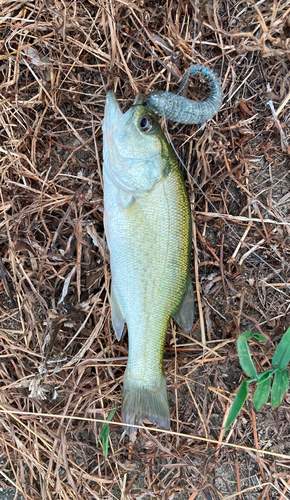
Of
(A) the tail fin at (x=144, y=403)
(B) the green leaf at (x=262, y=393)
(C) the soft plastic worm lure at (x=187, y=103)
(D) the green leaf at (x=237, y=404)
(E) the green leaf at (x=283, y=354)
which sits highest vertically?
(C) the soft plastic worm lure at (x=187, y=103)

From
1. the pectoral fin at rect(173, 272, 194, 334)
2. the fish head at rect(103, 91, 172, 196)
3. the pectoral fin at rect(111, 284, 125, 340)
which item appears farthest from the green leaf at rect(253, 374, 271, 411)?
the fish head at rect(103, 91, 172, 196)

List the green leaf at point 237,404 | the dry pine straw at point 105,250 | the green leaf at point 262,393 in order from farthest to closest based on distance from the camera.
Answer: the dry pine straw at point 105,250 → the green leaf at point 262,393 → the green leaf at point 237,404

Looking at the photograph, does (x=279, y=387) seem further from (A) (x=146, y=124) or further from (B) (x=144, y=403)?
(A) (x=146, y=124)

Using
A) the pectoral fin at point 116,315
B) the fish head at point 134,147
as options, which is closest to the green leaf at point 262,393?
the pectoral fin at point 116,315

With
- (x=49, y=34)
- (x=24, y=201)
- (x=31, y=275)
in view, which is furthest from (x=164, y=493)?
(x=49, y=34)

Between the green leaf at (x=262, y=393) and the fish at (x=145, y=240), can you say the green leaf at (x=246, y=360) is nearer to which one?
the green leaf at (x=262, y=393)

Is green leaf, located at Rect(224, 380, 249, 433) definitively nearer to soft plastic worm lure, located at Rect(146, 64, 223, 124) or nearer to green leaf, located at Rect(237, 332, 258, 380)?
green leaf, located at Rect(237, 332, 258, 380)

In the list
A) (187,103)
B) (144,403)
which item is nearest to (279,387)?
(144,403)

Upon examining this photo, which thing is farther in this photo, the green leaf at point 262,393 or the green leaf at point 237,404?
the green leaf at point 262,393
